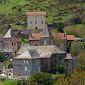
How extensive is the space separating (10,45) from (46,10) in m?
48.8

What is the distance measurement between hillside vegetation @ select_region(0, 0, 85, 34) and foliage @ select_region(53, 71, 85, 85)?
37.6 meters

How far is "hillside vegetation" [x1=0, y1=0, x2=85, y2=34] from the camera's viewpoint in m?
130

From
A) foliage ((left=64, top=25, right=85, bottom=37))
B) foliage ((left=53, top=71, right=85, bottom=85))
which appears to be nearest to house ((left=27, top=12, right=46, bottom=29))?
foliage ((left=64, top=25, right=85, bottom=37))

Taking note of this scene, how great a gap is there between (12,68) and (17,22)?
41.7 m

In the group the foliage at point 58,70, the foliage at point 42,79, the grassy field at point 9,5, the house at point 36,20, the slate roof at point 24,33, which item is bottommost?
the foliage at point 42,79

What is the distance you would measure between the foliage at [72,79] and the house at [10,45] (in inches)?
792

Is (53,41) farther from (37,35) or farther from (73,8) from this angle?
(73,8)

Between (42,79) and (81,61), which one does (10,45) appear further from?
(42,79)

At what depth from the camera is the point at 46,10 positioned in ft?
477

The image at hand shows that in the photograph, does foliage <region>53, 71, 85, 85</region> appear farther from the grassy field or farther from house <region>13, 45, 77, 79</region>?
the grassy field

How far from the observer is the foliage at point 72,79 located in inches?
3061

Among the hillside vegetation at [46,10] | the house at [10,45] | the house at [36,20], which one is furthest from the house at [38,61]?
the house at [36,20]

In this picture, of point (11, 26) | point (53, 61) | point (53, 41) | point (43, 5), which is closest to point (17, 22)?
point (11, 26)

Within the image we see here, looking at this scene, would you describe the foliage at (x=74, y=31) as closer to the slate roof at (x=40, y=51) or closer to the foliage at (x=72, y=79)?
the slate roof at (x=40, y=51)
